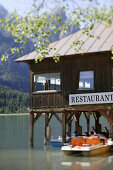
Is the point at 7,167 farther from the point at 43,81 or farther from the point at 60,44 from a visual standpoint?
the point at 60,44

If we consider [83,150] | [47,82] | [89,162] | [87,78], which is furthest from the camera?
[47,82]

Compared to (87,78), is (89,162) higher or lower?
lower

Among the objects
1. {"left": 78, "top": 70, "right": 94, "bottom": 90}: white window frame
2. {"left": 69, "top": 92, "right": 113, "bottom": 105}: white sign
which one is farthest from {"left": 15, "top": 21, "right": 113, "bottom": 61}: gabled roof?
{"left": 69, "top": 92, "right": 113, "bottom": 105}: white sign

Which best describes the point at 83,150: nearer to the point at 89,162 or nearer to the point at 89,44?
the point at 89,162

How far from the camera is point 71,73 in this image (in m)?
28.2

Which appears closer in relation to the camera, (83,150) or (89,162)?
(89,162)

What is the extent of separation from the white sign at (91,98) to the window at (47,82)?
1943 millimetres

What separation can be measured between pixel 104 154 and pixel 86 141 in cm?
162

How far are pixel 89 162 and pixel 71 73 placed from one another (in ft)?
27.7

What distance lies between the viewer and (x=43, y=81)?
29969 mm

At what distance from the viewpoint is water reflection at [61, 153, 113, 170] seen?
2035 cm

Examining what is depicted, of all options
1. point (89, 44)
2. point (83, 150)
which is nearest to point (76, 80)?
point (89, 44)

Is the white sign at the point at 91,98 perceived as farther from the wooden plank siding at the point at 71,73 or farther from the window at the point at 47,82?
the window at the point at 47,82

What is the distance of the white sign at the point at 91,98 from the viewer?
26.1 m
